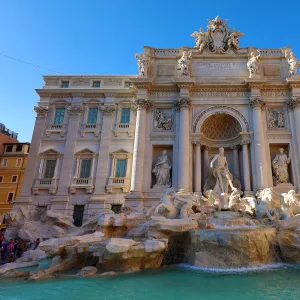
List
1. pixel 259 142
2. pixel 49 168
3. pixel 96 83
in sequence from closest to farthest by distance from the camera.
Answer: pixel 259 142, pixel 49 168, pixel 96 83

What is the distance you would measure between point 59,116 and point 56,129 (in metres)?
1.32

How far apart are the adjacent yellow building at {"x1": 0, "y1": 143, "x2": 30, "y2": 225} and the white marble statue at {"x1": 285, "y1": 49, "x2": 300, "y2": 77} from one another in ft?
98.3

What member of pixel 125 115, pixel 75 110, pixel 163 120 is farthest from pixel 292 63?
pixel 75 110

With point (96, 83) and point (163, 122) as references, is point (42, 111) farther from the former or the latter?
point (163, 122)

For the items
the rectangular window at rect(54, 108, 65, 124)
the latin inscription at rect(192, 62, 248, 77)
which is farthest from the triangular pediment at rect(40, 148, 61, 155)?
the latin inscription at rect(192, 62, 248, 77)

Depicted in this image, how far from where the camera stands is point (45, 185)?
61.5 ft

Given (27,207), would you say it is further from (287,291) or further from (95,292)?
(287,291)

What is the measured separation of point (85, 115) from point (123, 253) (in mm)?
14645

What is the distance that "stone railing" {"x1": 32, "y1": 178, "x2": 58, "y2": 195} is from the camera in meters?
18.5

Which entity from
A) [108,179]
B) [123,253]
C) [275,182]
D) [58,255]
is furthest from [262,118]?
[58,255]

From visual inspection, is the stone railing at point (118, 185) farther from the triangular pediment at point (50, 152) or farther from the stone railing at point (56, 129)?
the stone railing at point (56, 129)

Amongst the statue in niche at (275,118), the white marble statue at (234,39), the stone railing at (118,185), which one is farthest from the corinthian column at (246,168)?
the white marble statue at (234,39)

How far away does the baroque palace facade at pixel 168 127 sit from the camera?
17906mm

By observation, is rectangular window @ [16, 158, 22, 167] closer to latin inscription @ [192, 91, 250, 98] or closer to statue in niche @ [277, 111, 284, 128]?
latin inscription @ [192, 91, 250, 98]
